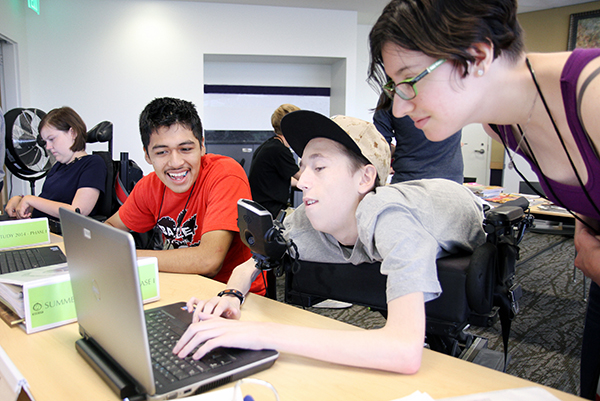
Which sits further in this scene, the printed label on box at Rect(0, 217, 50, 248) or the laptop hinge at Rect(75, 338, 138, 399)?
the printed label on box at Rect(0, 217, 50, 248)

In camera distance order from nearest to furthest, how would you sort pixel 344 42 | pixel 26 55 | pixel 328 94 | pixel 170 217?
1. pixel 170 217
2. pixel 26 55
3. pixel 344 42
4. pixel 328 94

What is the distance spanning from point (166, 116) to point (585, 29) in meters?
7.21

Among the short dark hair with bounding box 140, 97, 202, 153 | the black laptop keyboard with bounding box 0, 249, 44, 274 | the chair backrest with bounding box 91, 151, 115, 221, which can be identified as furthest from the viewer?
the chair backrest with bounding box 91, 151, 115, 221

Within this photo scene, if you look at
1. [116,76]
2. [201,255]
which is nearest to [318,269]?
[201,255]

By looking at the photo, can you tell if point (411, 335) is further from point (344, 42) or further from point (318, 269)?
point (344, 42)

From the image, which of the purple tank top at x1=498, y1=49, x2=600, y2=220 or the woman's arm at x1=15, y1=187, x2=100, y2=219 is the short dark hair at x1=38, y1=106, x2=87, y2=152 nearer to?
the woman's arm at x1=15, y1=187, x2=100, y2=219

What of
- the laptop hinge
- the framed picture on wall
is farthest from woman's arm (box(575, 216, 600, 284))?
the framed picture on wall

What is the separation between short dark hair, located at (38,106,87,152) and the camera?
2654 mm

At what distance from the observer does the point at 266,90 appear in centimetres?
679

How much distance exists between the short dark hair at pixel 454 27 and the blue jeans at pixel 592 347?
0.79 meters

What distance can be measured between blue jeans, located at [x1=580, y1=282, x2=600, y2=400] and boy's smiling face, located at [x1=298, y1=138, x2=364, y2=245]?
721 mm

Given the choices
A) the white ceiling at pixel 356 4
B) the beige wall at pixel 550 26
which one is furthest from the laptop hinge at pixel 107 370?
the beige wall at pixel 550 26

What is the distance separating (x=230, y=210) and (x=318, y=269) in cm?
53

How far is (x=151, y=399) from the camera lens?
637 mm
